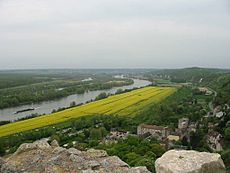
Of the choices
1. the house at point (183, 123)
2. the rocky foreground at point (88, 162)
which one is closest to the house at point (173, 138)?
the house at point (183, 123)

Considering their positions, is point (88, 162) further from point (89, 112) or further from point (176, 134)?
point (89, 112)

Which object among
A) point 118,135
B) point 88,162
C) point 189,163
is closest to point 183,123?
point 118,135

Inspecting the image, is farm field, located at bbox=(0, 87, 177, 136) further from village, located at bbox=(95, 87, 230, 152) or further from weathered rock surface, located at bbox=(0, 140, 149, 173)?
weathered rock surface, located at bbox=(0, 140, 149, 173)

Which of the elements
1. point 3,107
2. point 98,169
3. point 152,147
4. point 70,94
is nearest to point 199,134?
point 152,147

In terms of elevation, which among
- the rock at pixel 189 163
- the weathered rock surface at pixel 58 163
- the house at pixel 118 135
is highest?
the rock at pixel 189 163

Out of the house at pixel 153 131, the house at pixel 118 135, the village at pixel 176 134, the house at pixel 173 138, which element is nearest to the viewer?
the village at pixel 176 134

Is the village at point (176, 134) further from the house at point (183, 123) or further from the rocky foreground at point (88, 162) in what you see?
the rocky foreground at point (88, 162)
